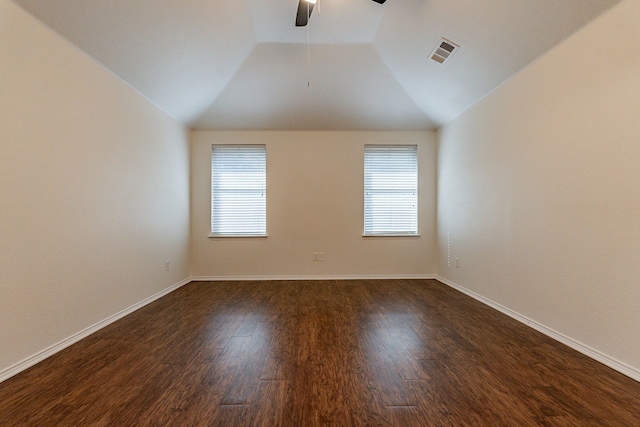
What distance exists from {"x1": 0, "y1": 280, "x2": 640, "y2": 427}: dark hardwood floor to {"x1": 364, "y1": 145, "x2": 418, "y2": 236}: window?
2049 mm

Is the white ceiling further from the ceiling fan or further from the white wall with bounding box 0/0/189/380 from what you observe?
the ceiling fan

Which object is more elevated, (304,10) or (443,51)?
(304,10)

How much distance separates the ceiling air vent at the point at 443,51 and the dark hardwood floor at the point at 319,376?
2.80 metres

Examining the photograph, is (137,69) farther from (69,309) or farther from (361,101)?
(361,101)

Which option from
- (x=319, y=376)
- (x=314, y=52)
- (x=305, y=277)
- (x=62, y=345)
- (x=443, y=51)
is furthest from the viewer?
(x=305, y=277)

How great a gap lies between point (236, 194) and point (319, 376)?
3.55 m

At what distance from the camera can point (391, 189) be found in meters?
4.87

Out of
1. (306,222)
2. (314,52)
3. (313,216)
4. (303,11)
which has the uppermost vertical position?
(314,52)

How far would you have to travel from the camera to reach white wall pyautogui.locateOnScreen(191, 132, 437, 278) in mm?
4723

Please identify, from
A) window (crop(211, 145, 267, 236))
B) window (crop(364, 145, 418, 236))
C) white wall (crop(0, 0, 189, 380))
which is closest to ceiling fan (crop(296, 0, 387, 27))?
white wall (crop(0, 0, 189, 380))

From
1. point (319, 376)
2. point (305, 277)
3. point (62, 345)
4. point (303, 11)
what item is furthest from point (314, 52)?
point (62, 345)

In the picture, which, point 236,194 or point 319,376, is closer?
point 319,376

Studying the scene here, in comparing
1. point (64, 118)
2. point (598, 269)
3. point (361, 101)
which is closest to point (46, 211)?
point (64, 118)

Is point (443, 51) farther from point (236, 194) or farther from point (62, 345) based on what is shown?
point (62, 345)
